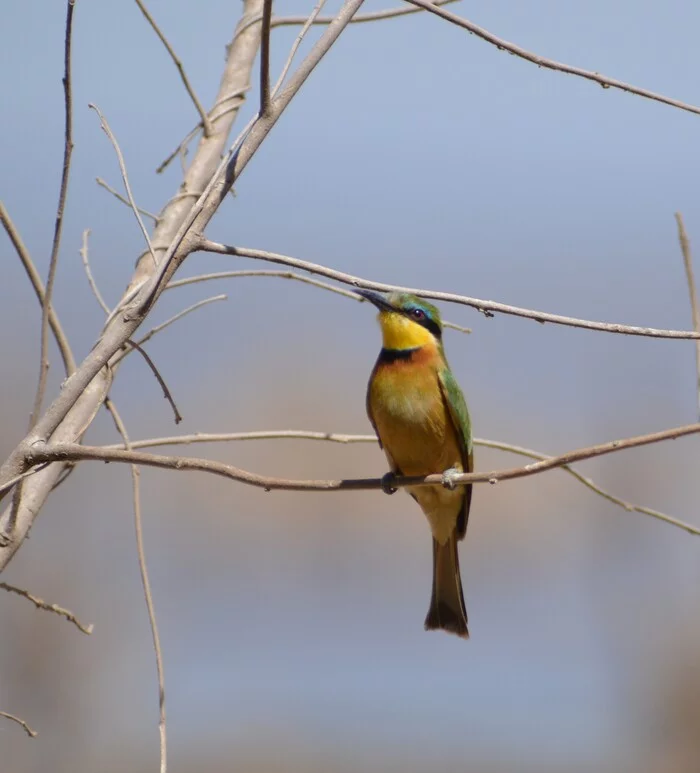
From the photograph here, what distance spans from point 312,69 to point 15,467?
2.41 ft

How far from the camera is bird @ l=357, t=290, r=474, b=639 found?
302 centimetres

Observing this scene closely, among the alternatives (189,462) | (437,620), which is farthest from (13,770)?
(189,462)

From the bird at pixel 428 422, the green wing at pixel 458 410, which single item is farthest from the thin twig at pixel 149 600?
the green wing at pixel 458 410

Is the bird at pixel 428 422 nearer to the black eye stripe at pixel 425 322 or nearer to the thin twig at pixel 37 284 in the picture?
the black eye stripe at pixel 425 322

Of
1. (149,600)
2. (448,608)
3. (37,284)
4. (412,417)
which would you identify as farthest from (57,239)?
(448,608)

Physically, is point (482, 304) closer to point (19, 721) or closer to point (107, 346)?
point (107, 346)

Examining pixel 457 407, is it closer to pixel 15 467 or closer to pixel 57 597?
pixel 15 467

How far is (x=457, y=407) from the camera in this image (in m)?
3.10

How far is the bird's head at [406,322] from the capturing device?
3.20 meters

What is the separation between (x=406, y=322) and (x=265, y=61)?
1.84 metres

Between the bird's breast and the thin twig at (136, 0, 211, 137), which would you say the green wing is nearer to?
the bird's breast

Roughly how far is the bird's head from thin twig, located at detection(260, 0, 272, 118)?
1.65 m

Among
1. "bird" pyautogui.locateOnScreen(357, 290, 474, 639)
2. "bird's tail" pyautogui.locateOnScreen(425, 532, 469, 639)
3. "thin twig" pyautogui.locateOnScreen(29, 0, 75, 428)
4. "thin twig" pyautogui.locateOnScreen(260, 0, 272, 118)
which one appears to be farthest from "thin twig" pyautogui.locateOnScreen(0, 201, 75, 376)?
"bird's tail" pyautogui.locateOnScreen(425, 532, 469, 639)

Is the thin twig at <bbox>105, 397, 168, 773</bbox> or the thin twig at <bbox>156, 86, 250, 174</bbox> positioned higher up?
the thin twig at <bbox>156, 86, 250, 174</bbox>
